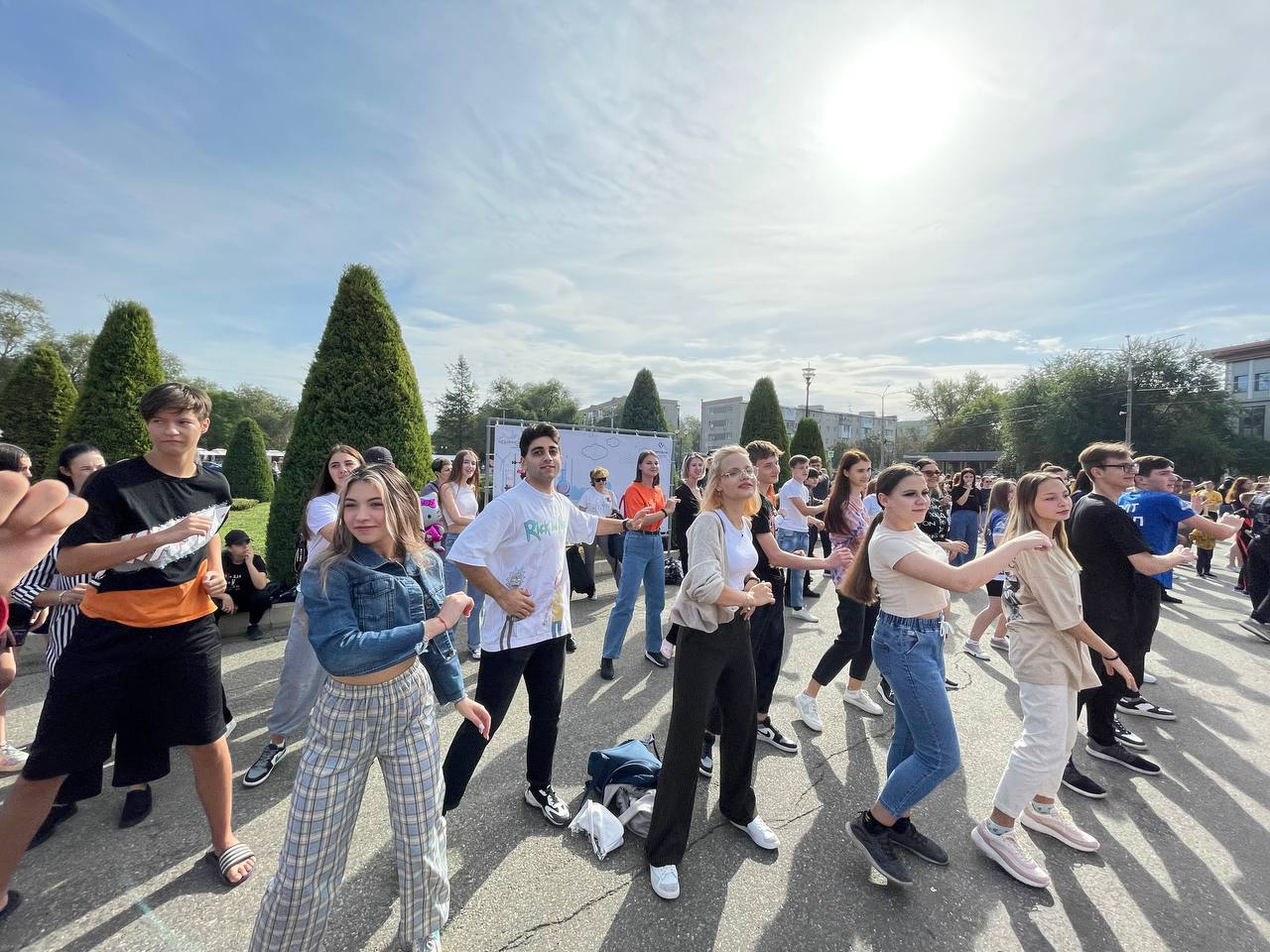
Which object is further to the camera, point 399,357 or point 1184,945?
point 399,357

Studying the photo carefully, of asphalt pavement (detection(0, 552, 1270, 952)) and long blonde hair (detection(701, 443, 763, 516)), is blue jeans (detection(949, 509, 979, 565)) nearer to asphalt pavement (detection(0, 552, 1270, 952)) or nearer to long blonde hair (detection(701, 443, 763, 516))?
asphalt pavement (detection(0, 552, 1270, 952))

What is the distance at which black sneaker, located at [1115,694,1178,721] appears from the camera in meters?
4.33

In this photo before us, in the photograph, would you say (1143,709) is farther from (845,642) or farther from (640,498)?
(640,498)

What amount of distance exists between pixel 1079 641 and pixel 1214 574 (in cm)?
1222

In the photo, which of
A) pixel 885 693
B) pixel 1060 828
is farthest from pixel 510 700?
pixel 885 693

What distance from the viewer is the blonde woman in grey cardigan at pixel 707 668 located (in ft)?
8.04

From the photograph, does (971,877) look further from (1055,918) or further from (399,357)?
(399,357)

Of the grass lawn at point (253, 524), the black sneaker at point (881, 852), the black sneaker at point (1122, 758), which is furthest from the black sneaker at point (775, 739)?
the grass lawn at point (253, 524)

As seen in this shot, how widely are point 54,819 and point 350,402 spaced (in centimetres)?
496

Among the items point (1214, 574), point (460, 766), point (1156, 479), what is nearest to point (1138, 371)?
point (1214, 574)

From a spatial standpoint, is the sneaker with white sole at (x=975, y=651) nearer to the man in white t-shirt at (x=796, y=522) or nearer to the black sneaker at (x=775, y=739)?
the man in white t-shirt at (x=796, y=522)

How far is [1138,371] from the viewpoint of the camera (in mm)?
33750

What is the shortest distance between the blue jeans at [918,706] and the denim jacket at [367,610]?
2121 millimetres

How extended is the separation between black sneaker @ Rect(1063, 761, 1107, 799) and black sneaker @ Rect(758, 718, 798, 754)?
161 centimetres
